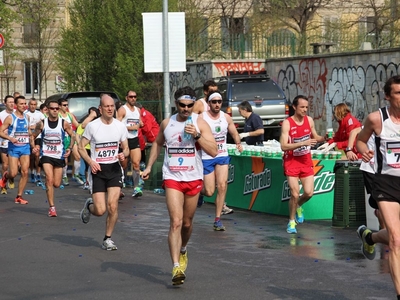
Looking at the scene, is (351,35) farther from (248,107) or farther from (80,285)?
(80,285)

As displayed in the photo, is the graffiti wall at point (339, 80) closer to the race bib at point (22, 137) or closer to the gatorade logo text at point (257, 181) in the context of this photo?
the gatorade logo text at point (257, 181)

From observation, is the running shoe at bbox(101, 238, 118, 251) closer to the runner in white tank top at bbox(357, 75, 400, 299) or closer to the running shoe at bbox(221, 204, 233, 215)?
the running shoe at bbox(221, 204, 233, 215)

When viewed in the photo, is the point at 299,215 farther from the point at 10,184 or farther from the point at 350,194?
the point at 10,184

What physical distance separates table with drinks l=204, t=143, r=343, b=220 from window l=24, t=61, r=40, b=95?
165ft

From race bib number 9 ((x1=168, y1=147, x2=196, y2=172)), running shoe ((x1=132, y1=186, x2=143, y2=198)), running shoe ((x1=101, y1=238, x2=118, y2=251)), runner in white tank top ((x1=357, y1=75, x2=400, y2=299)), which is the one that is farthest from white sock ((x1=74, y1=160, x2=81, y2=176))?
runner in white tank top ((x1=357, y1=75, x2=400, y2=299))

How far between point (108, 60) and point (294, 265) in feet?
97.1

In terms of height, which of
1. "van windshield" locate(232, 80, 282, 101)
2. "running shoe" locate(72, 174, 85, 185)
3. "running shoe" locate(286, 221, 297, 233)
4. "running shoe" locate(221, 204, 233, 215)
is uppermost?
"van windshield" locate(232, 80, 282, 101)

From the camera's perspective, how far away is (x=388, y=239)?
26.8 ft

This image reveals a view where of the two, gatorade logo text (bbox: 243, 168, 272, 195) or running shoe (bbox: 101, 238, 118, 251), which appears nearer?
running shoe (bbox: 101, 238, 118, 251)

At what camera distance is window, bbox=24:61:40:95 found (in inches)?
2616

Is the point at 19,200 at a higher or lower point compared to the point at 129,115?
lower

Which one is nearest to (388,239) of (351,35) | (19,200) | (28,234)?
(28,234)

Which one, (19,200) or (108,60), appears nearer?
(19,200)

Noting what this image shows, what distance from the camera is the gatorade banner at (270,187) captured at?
14664 mm
